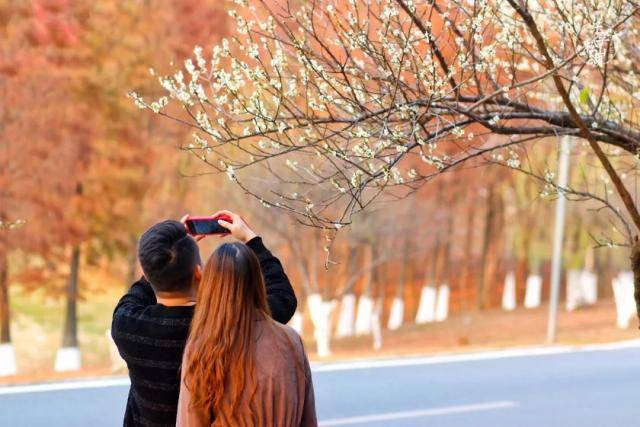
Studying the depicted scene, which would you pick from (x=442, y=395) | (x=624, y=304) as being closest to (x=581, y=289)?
(x=624, y=304)

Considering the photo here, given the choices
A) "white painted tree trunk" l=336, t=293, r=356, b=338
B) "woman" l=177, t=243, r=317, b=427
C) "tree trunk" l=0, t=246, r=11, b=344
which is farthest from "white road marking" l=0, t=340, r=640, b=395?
"white painted tree trunk" l=336, t=293, r=356, b=338

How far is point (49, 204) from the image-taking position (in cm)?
2369

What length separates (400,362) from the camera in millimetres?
15281

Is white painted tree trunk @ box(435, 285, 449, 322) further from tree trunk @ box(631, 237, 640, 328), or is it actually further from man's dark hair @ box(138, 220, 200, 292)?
man's dark hair @ box(138, 220, 200, 292)

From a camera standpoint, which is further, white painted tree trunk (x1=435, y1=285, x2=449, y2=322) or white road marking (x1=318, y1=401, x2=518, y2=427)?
white painted tree trunk (x1=435, y1=285, x2=449, y2=322)

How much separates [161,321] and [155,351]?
94 millimetres

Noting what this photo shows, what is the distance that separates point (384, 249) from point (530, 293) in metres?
11.2

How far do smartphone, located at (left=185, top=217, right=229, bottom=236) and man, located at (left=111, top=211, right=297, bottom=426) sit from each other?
172 millimetres

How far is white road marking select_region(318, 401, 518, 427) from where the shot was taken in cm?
1028

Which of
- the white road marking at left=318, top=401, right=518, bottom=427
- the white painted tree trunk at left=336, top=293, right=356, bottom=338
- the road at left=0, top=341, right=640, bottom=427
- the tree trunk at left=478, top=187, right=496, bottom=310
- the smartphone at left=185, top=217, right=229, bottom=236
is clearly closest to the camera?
the smartphone at left=185, top=217, right=229, bottom=236

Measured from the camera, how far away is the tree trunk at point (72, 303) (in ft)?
85.6

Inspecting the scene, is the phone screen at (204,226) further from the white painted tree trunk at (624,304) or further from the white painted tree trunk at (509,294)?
the white painted tree trunk at (509,294)

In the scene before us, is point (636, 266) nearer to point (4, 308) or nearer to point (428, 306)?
point (4, 308)

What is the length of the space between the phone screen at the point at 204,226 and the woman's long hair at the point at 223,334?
450 mm
